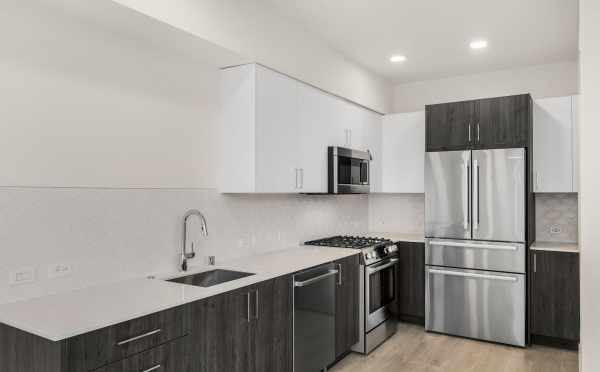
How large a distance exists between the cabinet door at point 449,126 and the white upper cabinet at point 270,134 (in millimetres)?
1207

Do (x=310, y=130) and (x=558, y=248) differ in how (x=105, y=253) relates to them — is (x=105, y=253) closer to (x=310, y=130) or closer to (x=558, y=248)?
(x=310, y=130)

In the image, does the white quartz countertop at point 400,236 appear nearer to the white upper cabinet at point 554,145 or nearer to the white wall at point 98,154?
the white upper cabinet at point 554,145

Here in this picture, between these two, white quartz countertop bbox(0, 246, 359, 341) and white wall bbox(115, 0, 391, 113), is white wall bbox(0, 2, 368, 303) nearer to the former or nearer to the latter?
white quartz countertop bbox(0, 246, 359, 341)

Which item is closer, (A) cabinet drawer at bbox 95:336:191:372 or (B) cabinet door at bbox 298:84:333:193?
(A) cabinet drawer at bbox 95:336:191:372

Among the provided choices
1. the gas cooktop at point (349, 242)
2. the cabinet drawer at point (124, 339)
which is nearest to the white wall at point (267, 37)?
the gas cooktop at point (349, 242)

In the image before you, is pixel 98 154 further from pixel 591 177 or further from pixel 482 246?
pixel 482 246

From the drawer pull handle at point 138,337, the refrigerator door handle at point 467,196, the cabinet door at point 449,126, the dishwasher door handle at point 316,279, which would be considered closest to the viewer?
the drawer pull handle at point 138,337

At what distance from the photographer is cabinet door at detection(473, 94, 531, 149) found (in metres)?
3.90

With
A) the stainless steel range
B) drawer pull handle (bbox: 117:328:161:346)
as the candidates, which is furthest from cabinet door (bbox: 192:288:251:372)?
the stainless steel range

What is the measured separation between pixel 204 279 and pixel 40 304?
1020 millimetres

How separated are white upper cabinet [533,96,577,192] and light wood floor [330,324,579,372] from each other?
59.7 inches

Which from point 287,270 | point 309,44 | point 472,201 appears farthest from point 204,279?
point 472,201

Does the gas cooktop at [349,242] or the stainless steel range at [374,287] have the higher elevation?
the gas cooktop at [349,242]

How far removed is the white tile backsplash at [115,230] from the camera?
2018 millimetres
